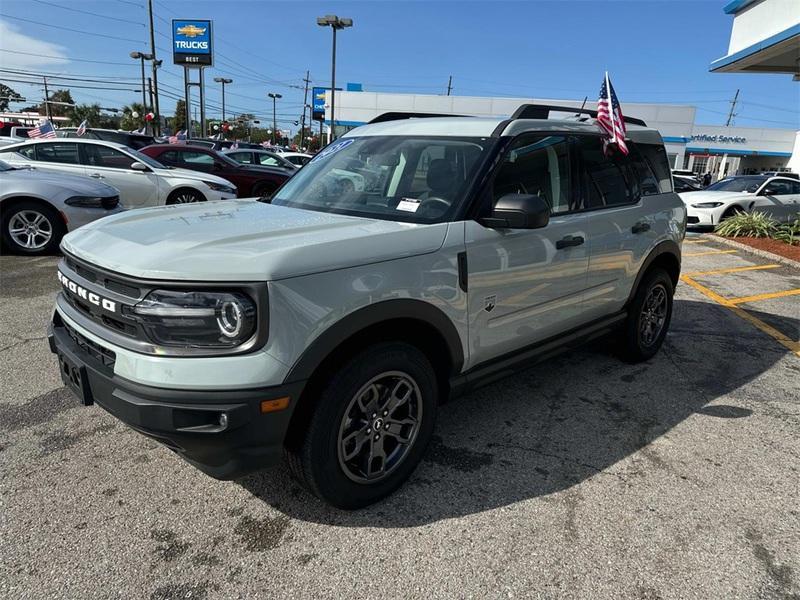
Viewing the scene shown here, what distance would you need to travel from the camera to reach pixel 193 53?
40.8m

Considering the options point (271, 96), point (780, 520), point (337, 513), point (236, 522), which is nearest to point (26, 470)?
point (236, 522)

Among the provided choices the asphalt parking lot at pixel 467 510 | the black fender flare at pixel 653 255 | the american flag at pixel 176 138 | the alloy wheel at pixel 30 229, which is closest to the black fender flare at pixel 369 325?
the asphalt parking lot at pixel 467 510

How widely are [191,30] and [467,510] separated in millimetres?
46118

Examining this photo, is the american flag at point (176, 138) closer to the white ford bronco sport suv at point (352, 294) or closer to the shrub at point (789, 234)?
the shrub at point (789, 234)

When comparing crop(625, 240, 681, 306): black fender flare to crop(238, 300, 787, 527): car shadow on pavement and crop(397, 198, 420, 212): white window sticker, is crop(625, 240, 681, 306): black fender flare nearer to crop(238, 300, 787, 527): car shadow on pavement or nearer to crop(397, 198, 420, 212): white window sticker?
crop(238, 300, 787, 527): car shadow on pavement

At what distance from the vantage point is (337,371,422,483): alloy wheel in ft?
8.32

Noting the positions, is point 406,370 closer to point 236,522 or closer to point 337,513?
point 337,513

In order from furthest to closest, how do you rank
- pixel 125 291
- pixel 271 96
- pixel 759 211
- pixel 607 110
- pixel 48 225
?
pixel 271 96
pixel 759 211
pixel 48 225
pixel 607 110
pixel 125 291

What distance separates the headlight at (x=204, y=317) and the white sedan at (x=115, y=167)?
27.1 ft

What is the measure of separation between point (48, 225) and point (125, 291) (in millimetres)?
6626

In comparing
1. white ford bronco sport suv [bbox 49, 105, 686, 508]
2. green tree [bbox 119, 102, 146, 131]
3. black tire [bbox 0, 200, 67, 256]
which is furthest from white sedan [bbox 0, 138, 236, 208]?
green tree [bbox 119, 102, 146, 131]

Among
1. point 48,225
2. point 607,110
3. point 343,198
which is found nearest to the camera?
point 343,198

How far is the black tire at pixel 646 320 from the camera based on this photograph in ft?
14.6

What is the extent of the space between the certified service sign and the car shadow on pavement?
4351 cm
